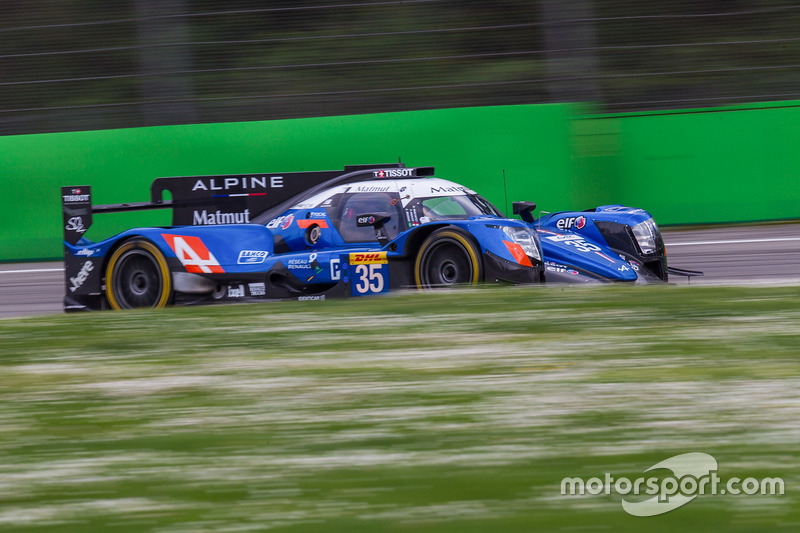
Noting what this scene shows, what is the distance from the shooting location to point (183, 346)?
15.9 ft

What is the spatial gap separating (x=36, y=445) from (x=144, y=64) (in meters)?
10.6

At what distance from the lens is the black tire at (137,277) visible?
8000mm

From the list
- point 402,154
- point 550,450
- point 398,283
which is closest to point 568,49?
point 402,154

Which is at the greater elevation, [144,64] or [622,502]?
[144,64]

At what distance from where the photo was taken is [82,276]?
27.1ft

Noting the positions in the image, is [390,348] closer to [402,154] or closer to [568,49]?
[402,154]

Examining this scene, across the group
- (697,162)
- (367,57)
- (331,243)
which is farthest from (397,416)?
(367,57)

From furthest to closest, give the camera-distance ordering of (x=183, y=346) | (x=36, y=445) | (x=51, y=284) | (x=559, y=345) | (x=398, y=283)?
(x=51, y=284) < (x=398, y=283) < (x=183, y=346) < (x=559, y=345) < (x=36, y=445)

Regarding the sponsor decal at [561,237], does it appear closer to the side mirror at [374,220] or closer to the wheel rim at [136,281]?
the side mirror at [374,220]

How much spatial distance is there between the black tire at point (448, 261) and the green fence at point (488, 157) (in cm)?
496

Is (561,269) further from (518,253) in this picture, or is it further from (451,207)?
(451,207)

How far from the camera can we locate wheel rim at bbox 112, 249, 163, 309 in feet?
26.6

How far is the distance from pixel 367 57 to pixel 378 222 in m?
6.05

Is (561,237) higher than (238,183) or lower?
lower
